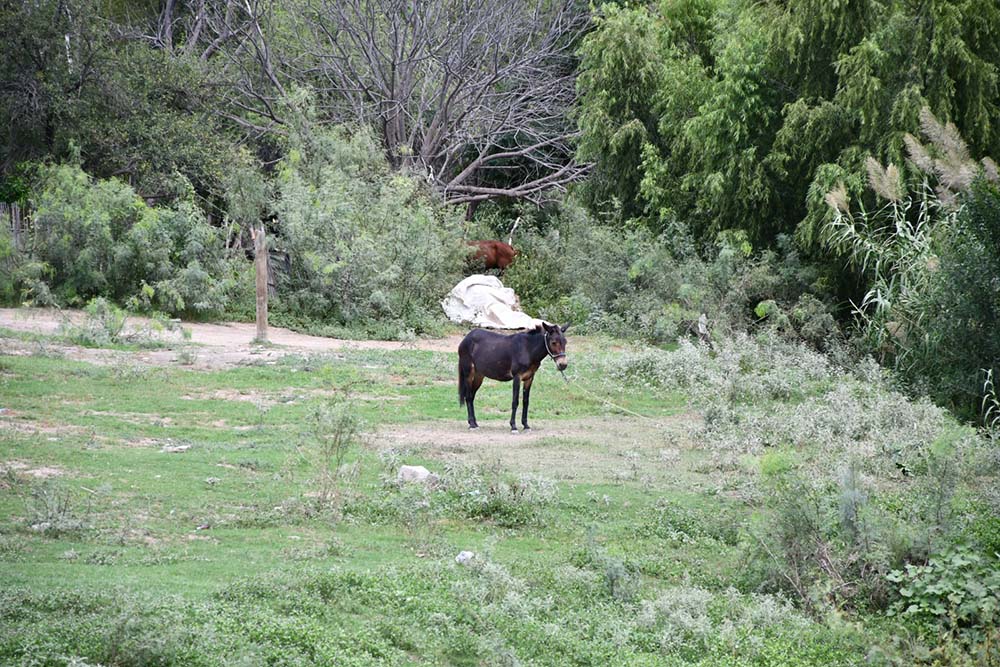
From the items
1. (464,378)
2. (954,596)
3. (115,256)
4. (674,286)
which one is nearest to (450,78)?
(674,286)

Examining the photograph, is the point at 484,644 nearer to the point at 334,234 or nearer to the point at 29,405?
the point at 29,405

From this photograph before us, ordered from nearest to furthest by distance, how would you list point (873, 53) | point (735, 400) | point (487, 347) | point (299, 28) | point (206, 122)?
point (487, 347)
point (735, 400)
point (873, 53)
point (206, 122)
point (299, 28)

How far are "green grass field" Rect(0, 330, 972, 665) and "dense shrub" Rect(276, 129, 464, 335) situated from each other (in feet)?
26.4

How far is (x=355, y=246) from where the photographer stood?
22.8 m

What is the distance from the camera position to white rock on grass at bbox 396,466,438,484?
10.4 m

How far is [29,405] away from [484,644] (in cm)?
818

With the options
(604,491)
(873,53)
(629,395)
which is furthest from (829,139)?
(604,491)

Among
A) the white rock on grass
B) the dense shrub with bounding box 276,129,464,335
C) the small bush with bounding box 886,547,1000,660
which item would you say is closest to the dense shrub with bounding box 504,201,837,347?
the dense shrub with bounding box 276,129,464,335

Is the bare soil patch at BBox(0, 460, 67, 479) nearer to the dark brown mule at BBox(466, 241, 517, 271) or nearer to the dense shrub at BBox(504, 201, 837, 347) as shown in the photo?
the dense shrub at BBox(504, 201, 837, 347)

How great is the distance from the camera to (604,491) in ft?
36.0

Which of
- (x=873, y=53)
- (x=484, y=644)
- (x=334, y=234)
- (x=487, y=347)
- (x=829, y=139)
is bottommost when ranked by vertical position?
(x=484, y=644)

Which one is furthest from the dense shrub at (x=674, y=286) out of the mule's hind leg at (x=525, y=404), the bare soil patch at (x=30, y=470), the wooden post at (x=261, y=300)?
the bare soil patch at (x=30, y=470)

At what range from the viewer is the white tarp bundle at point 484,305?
968 inches

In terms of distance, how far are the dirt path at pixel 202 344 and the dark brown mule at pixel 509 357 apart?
→ 4571mm
